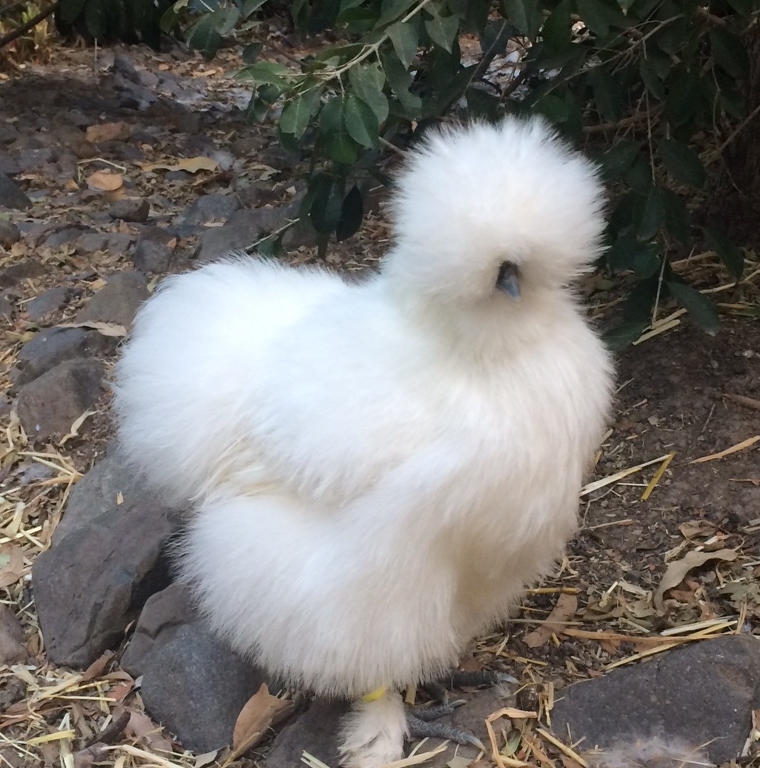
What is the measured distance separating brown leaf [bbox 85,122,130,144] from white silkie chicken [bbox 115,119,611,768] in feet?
10.2

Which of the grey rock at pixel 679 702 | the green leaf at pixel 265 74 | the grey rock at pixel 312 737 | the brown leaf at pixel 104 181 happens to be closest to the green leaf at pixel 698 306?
the grey rock at pixel 679 702

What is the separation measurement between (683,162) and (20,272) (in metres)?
2.28

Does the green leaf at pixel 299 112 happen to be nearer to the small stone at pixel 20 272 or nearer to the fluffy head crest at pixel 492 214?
the fluffy head crest at pixel 492 214

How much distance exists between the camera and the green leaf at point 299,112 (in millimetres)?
1767

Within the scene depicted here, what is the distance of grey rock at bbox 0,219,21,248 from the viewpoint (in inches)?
128

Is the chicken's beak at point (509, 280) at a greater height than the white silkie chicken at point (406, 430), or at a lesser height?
greater

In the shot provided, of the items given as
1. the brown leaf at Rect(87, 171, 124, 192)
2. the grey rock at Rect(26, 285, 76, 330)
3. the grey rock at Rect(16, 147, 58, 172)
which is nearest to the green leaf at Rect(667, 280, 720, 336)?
the grey rock at Rect(26, 285, 76, 330)

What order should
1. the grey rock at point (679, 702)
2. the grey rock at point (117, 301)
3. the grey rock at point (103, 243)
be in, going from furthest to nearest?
1. the grey rock at point (103, 243)
2. the grey rock at point (117, 301)
3. the grey rock at point (679, 702)

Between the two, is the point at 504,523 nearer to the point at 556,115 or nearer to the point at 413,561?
the point at 413,561

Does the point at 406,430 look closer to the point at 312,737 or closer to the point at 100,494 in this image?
the point at 312,737

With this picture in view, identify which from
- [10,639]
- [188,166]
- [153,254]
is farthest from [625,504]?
[188,166]

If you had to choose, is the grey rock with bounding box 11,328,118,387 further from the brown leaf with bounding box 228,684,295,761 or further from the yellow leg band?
the yellow leg band

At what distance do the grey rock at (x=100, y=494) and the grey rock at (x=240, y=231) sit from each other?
3.60ft

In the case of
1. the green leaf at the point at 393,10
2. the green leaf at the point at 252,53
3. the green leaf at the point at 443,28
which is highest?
the green leaf at the point at 393,10
